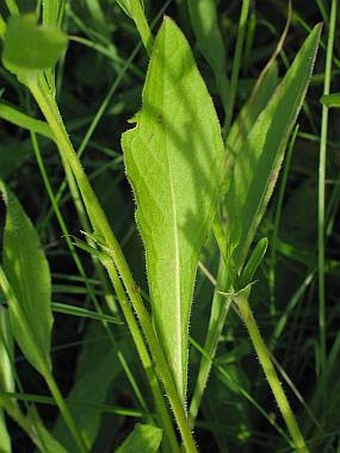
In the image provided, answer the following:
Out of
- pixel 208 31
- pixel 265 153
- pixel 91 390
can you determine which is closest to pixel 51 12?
pixel 265 153

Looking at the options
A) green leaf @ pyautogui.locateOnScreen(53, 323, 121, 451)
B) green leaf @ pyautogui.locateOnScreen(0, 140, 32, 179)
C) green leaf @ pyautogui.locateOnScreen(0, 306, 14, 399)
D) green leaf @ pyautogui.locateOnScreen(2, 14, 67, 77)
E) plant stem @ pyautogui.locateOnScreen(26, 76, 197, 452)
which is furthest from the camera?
green leaf @ pyautogui.locateOnScreen(0, 140, 32, 179)

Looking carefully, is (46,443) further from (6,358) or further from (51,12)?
(51,12)

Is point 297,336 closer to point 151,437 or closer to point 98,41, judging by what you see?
point 151,437

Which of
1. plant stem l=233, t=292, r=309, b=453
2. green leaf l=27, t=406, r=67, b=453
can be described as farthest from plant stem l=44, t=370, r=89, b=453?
plant stem l=233, t=292, r=309, b=453

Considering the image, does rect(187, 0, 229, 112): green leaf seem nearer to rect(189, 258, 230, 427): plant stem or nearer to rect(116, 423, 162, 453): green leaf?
rect(189, 258, 230, 427): plant stem

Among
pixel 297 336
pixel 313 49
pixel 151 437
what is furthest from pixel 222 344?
pixel 313 49

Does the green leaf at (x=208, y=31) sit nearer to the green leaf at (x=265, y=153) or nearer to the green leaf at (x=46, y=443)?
the green leaf at (x=265, y=153)
